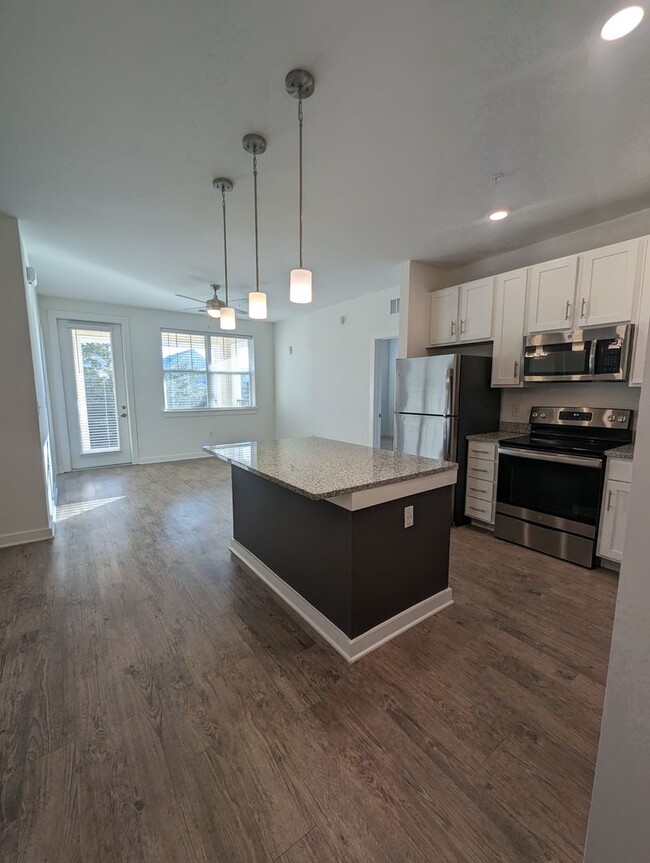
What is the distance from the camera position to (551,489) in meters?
2.87

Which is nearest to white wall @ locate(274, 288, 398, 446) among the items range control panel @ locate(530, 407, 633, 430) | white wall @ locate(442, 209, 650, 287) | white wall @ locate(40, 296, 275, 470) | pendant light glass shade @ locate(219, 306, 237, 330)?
white wall @ locate(40, 296, 275, 470)

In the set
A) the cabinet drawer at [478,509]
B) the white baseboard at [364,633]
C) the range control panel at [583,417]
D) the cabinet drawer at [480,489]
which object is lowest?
the white baseboard at [364,633]

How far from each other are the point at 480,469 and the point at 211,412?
5186mm

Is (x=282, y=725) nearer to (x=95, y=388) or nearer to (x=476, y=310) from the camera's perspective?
(x=476, y=310)

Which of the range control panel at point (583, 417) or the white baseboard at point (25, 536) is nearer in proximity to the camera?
the range control panel at point (583, 417)

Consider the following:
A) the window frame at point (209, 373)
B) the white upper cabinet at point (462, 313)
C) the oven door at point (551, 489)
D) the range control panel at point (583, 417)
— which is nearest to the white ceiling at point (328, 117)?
the white upper cabinet at point (462, 313)

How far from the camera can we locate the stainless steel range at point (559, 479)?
2668mm

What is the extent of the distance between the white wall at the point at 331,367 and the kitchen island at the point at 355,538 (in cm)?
299

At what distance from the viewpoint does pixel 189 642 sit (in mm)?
1959

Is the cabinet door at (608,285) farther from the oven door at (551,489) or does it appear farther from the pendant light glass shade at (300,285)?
the pendant light glass shade at (300,285)

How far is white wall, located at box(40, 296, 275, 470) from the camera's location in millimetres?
5410

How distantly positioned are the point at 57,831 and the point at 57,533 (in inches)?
114

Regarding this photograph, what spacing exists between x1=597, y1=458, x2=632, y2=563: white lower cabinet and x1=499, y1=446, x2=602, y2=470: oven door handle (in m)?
0.10

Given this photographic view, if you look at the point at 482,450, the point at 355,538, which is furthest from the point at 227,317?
the point at 482,450
